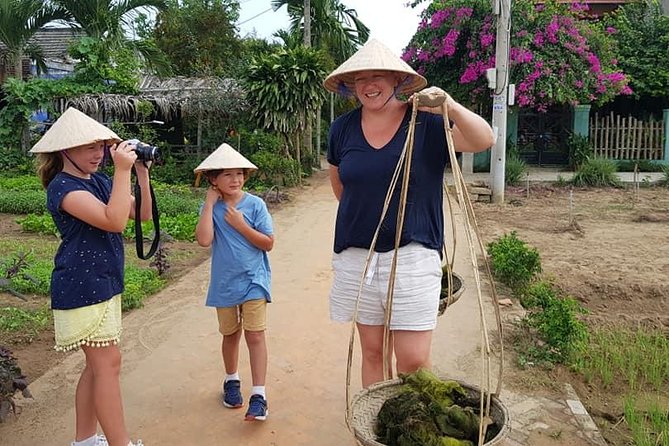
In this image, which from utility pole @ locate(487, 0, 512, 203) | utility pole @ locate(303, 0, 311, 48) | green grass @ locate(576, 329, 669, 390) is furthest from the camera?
utility pole @ locate(303, 0, 311, 48)

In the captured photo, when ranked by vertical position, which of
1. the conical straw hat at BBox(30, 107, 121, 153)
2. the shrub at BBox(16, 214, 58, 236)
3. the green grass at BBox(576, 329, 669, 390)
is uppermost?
the conical straw hat at BBox(30, 107, 121, 153)

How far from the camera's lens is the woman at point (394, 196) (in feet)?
8.29

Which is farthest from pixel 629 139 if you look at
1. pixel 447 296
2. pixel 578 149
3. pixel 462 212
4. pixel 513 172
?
pixel 462 212

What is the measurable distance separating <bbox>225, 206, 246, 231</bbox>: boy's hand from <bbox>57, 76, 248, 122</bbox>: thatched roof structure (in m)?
12.0

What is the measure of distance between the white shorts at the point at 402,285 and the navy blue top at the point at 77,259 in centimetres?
100

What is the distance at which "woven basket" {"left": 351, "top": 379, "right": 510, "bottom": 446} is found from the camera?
2174mm

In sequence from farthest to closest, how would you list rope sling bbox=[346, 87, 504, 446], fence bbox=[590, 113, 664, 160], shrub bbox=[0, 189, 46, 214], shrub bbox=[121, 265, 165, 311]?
fence bbox=[590, 113, 664, 160] < shrub bbox=[0, 189, 46, 214] < shrub bbox=[121, 265, 165, 311] < rope sling bbox=[346, 87, 504, 446]

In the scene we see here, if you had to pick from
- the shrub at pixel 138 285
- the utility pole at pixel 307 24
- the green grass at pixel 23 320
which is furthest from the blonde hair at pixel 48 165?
the utility pole at pixel 307 24

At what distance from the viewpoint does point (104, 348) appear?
2.69 meters

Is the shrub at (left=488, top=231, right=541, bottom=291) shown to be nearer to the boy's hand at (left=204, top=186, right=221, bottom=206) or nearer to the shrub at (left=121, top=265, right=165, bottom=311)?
the shrub at (left=121, top=265, right=165, bottom=311)

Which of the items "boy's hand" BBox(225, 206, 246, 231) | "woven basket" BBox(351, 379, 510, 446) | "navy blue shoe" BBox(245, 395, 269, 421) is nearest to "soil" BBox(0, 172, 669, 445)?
"navy blue shoe" BBox(245, 395, 269, 421)

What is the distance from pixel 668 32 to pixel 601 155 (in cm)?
373

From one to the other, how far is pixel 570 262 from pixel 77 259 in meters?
6.04

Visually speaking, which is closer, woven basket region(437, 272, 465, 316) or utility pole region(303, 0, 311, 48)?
woven basket region(437, 272, 465, 316)
